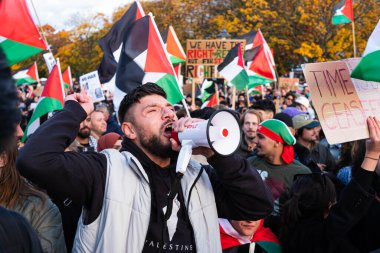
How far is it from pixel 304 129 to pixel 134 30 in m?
2.38

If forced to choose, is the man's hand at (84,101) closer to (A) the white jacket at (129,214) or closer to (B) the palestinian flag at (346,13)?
(A) the white jacket at (129,214)

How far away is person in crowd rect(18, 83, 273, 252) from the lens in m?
2.19

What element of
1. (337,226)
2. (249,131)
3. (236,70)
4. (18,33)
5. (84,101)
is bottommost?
(249,131)

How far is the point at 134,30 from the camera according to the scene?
5746 mm

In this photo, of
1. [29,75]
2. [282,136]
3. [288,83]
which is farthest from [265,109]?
[29,75]

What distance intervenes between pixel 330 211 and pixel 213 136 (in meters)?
1.04

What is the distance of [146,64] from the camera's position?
5.41 m

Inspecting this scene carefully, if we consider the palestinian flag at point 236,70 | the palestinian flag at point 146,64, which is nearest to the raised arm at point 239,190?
the palestinian flag at point 146,64

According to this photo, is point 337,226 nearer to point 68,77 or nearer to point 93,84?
point 93,84

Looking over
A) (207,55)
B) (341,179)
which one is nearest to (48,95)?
(341,179)

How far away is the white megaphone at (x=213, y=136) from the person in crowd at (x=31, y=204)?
78cm

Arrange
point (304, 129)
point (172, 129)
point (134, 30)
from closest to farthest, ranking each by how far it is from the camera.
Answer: point (172, 129) < point (134, 30) < point (304, 129)

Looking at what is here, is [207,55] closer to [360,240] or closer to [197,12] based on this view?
[360,240]

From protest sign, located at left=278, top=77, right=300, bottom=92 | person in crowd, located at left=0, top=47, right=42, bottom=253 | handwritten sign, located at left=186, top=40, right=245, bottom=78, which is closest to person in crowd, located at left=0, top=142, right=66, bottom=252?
person in crowd, located at left=0, top=47, right=42, bottom=253
